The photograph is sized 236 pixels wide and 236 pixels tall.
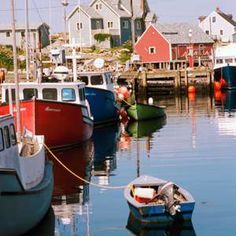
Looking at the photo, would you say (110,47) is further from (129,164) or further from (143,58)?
(129,164)

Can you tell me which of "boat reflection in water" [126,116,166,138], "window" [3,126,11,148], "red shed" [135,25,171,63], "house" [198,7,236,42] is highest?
"house" [198,7,236,42]

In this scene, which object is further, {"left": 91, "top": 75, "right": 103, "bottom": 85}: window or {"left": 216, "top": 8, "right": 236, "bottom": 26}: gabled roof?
{"left": 216, "top": 8, "right": 236, "bottom": 26}: gabled roof

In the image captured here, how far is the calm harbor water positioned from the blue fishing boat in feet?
2.81

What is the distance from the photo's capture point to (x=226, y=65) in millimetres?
69812

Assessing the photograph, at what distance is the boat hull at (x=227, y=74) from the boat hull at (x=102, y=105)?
26865 millimetres

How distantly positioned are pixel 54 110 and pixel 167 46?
6201cm

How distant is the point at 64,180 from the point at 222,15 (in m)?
106

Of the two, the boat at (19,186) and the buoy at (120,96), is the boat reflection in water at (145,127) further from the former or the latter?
the boat at (19,186)

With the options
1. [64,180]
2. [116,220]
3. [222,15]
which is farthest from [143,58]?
[116,220]

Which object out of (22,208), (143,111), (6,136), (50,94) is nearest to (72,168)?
(50,94)

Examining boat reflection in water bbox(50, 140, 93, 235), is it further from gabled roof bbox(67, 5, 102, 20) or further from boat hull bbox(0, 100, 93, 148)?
gabled roof bbox(67, 5, 102, 20)

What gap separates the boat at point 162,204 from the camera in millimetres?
16750

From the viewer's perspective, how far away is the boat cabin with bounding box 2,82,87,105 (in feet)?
103

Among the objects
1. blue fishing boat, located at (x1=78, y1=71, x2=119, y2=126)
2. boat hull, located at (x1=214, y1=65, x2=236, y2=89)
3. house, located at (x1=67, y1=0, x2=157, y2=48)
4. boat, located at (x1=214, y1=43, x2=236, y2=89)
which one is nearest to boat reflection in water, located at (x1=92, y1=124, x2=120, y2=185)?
blue fishing boat, located at (x1=78, y1=71, x2=119, y2=126)
